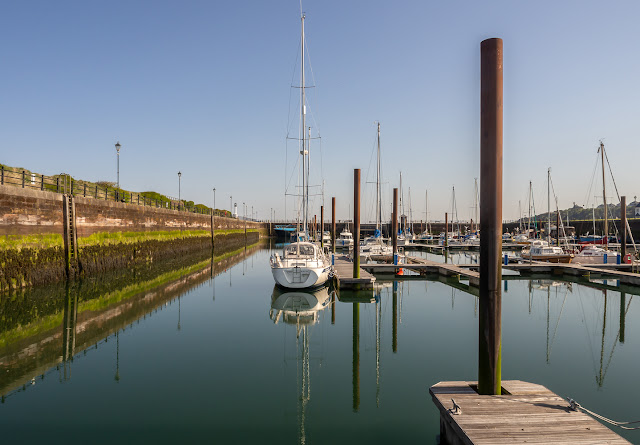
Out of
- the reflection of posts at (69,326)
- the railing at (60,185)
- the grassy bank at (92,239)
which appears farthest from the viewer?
the railing at (60,185)

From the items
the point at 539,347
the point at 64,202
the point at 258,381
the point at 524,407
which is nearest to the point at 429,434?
the point at 524,407

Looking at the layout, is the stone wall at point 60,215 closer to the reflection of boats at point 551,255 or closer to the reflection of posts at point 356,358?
the reflection of posts at point 356,358

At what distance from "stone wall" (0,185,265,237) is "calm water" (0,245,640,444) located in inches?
171

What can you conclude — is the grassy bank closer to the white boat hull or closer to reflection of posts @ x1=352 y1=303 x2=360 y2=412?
the white boat hull

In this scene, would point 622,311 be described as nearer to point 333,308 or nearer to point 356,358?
point 333,308

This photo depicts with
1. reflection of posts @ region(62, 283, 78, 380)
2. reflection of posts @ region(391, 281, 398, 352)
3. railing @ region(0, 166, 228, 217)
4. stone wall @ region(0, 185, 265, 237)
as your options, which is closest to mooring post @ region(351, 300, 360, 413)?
reflection of posts @ region(391, 281, 398, 352)

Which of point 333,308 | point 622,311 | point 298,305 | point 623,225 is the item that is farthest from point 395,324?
point 623,225

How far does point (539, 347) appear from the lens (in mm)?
12008

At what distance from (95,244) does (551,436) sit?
92.3 feet

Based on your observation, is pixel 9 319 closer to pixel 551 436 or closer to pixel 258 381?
pixel 258 381

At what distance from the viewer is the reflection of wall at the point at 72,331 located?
32.0 feet

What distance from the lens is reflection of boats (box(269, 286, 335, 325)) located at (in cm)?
1575

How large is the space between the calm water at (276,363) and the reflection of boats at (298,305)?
112mm

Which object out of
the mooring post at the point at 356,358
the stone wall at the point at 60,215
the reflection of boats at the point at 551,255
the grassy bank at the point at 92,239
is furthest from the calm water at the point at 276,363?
the reflection of boats at the point at 551,255
